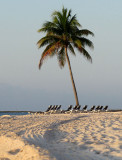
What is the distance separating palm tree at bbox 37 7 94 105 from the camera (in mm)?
28328

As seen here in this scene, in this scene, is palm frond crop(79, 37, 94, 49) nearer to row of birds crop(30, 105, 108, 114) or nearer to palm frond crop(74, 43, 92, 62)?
palm frond crop(74, 43, 92, 62)

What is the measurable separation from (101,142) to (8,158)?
2339 millimetres

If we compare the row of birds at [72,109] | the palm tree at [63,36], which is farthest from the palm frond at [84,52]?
the row of birds at [72,109]

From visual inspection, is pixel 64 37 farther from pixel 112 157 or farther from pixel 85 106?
pixel 112 157

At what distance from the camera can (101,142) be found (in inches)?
273

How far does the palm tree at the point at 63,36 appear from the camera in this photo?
92.9 feet

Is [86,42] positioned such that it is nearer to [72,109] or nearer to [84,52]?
[84,52]

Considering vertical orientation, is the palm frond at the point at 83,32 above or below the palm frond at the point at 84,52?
above

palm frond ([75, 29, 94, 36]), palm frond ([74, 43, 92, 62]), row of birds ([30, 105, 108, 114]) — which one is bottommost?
row of birds ([30, 105, 108, 114])

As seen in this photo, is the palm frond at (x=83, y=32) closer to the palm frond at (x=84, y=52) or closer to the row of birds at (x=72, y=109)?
the palm frond at (x=84, y=52)

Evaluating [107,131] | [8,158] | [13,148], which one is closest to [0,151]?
[13,148]

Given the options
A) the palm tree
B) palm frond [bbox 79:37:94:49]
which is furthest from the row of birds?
palm frond [bbox 79:37:94:49]

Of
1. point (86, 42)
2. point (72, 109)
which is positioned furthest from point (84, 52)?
point (72, 109)

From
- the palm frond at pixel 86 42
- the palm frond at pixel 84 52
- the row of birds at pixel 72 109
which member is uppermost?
the palm frond at pixel 86 42
